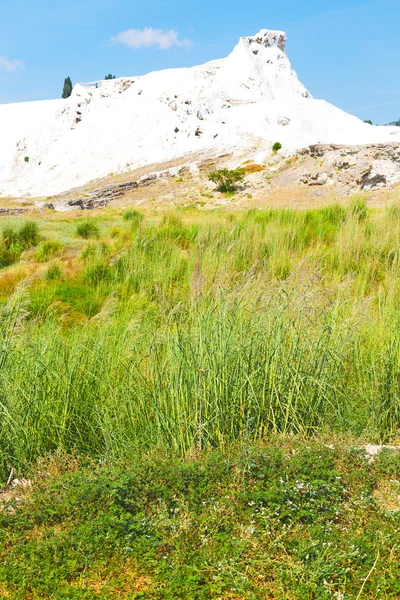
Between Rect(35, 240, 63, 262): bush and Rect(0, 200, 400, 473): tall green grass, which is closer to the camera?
Rect(0, 200, 400, 473): tall green grass

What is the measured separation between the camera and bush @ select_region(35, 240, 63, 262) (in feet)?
25.2

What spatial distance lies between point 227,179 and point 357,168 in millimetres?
5210

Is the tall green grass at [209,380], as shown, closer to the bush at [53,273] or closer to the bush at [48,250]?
the bush at [53,273]

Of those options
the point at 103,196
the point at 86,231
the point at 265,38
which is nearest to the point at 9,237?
the point at 86,231

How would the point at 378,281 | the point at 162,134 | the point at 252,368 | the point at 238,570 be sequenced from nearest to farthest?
the point at 238,570 < the point at 252,368 < the point at 378,281 < the point at 162,134

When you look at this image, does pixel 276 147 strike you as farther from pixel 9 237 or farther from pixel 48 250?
pixel 48 250

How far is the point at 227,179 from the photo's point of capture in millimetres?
20609

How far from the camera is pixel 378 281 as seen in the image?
18.9 ft

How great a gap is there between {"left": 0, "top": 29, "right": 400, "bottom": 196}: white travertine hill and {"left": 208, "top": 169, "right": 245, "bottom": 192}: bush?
374 centimetres

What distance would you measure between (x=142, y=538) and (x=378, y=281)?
4.30 metres

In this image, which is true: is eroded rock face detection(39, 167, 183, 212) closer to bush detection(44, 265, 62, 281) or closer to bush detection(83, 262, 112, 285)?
bush detection(44, 265, 62, 281)

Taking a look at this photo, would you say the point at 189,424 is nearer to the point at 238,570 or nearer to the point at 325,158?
the point at 238,570

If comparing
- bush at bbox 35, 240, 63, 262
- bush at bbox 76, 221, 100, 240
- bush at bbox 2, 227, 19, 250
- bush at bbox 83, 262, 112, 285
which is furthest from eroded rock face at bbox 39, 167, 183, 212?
bush at bbox 83, 262, 112, 285

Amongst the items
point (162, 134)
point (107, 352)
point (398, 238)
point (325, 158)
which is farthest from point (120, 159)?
point (107, 352)
